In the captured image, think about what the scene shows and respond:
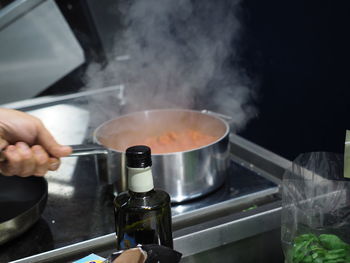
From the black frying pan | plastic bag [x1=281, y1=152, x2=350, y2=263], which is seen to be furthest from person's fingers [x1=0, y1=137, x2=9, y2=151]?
plastic bag [x1=281, y1=152, x2=350, y2=263]

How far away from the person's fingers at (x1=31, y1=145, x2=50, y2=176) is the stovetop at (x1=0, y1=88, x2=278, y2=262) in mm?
174

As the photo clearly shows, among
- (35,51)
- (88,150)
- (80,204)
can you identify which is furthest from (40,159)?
(35,51)

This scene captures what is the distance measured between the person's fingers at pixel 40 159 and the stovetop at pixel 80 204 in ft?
0.57

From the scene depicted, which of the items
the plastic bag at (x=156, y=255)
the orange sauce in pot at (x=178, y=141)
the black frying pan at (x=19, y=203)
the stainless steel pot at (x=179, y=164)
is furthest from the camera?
the orange sauce in pot at (x=178, y=141)

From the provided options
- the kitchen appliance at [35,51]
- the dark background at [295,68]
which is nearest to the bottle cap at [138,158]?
the dark background at [295,68]

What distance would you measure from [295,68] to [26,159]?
906 mm

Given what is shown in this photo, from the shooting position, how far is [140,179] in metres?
0.72

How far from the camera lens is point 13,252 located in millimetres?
943

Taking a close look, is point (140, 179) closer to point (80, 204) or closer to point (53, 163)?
point (53, 163)

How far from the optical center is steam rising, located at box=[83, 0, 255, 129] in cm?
164

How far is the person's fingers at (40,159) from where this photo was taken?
0.88 metres

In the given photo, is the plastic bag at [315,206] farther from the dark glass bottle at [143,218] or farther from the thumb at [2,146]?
the thumb at [2,146]

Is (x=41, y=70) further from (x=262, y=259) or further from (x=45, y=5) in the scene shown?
(x=262, y=259)

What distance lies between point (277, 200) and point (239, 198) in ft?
0.30
